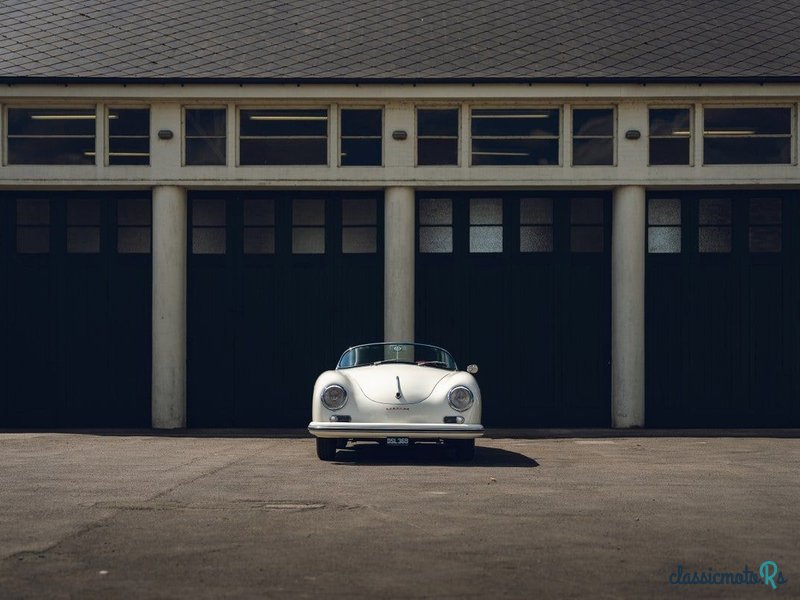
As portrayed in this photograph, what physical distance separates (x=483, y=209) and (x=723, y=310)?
15.0 feet

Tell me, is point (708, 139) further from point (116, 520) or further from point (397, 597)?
point (397, 597)

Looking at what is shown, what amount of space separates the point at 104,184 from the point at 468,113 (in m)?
6.40

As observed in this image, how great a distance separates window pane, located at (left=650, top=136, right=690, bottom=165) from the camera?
69.2 ft

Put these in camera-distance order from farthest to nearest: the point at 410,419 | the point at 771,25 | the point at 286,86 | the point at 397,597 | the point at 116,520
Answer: the point at 771,25 → the point at 286,86 → the point at 410,419 → the point at 116,520 → the point at 397,597

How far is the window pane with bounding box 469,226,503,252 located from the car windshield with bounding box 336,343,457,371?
22.0 ft

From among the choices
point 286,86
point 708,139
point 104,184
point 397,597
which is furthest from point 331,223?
point 397,597

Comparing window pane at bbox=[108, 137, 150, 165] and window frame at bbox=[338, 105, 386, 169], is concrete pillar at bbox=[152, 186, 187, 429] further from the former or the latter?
window frame at bbox=[338, 105, 386, 169]

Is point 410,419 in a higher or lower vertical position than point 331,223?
lower

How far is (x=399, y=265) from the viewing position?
2100 cm

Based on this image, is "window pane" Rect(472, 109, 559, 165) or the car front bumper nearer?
the car front bumper

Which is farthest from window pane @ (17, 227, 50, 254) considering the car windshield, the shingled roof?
the car windshield

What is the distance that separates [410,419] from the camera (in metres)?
13.3

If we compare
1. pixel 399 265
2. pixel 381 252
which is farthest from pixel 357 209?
pixel 399 265

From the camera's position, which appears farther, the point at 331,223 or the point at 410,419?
the point at 331,223
